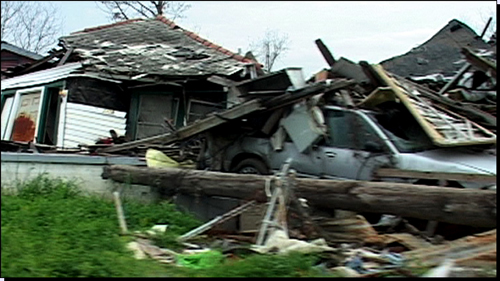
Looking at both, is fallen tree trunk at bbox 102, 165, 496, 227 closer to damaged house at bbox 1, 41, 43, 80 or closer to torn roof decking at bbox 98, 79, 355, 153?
torn roof decking at bbox 98, 79, 355, 153

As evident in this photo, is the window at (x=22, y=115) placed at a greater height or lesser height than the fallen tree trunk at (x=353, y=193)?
greater

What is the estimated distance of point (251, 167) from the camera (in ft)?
31.0

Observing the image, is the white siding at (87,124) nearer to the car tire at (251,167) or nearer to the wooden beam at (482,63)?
the car tire at (251,167)

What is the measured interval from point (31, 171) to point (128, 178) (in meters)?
2.30

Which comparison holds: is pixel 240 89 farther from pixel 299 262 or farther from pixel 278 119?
pixel 299 262

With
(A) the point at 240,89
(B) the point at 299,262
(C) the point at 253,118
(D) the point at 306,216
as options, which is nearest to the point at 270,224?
(D) the point at 306,216

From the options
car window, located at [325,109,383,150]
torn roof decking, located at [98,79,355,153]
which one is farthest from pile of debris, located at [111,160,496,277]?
torn roof decking, located at [98,79,355,153]

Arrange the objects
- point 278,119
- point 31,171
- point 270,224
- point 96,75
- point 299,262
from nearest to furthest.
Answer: point 299,262 → point 31,171 → point 270,224 → point 278,119 → point 96,75

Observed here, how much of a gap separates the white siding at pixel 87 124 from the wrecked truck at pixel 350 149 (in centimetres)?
402

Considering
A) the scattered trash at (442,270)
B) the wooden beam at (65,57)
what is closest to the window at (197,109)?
the wooden beam at (65,57)

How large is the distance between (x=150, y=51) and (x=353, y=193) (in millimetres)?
10219

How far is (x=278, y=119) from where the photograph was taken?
930 cm

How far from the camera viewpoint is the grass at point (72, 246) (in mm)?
4293

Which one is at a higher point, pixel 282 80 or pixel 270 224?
pixel 282 80
